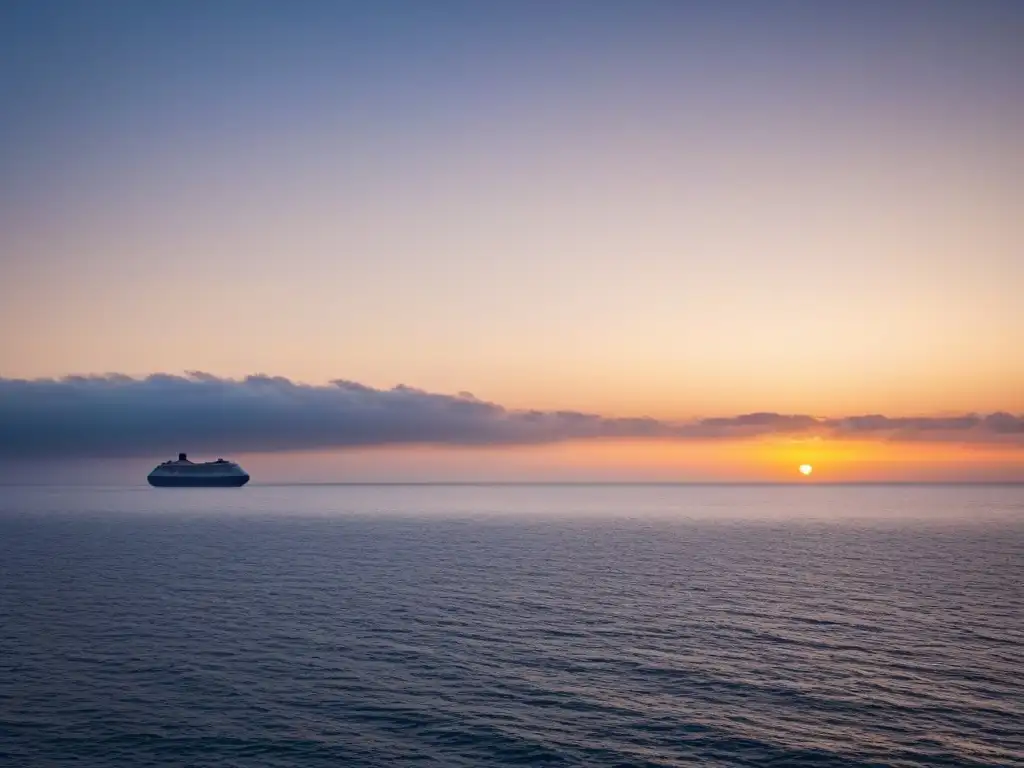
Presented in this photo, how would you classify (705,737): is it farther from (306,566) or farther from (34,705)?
(306,566)

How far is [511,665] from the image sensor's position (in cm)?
5641

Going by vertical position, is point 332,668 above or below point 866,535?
above

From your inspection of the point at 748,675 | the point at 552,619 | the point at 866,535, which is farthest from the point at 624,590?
the point at 866,535

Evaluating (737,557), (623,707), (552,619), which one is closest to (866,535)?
(737,557)

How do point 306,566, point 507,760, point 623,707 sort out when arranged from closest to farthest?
1. point 507,760
2. point 623,707
3. point 306,566

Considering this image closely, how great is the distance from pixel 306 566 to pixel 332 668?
64169mm

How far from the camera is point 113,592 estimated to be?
91.4 meters

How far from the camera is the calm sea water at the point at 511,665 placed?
135ft

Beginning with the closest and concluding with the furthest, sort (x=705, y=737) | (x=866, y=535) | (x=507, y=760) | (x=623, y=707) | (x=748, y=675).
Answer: (x=507, y=760), (x=705, y=737), (x=623, y=707), (x=748, y=675), (x=866, y=535)

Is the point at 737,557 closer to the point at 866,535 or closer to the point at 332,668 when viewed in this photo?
the point at 866,535

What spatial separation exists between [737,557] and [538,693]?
89929mm

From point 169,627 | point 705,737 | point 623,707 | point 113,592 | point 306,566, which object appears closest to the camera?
point 705,737

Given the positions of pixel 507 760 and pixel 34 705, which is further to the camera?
pixel 34 705

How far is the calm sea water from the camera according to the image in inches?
1623
